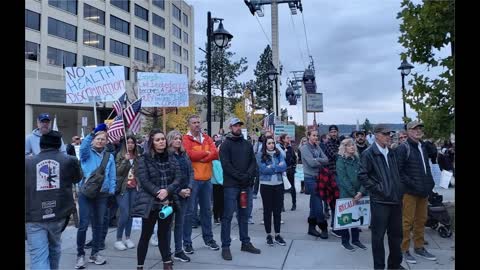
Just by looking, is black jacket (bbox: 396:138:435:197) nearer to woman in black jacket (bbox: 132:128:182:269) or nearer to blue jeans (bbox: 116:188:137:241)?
woman in black jacket (bbox: 132:128:182:269)

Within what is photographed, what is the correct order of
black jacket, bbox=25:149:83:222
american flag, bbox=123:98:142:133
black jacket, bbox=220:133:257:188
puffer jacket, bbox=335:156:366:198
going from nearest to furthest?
black jacket, bbox=25:149:83:222
black jacket, bbox=220:133:257:188
puffer jacket, bbox=335:156:366:198
american flag, bbox=123:98:142:133

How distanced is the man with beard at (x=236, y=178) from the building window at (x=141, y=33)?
55.1m

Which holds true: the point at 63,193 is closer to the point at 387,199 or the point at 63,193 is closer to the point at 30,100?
the point at 387,199

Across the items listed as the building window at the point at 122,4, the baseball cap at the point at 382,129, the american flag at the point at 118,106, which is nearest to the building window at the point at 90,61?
the building window at the point at 122,4

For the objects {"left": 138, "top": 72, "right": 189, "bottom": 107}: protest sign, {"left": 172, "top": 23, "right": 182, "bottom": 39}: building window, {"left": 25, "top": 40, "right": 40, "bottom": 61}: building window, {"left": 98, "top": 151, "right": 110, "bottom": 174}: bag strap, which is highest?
{"left": 172, "top": 23, "right": 182, "bottom": 39}: building window

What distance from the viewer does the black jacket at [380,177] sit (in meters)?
5.04

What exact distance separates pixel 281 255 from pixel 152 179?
7.92 feet

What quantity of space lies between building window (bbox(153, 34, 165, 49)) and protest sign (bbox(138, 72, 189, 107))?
178ft

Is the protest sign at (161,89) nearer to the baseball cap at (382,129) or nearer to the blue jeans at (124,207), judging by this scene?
the blue jeans at (124,207)

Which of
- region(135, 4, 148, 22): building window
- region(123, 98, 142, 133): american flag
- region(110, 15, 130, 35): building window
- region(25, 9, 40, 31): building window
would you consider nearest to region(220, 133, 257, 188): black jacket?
region(123, 98, 142, 133): american flag

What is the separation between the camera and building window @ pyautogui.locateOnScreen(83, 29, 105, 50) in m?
49.0

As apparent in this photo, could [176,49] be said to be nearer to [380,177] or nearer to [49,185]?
[380,177]

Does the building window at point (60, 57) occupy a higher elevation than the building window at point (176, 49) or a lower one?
lower
